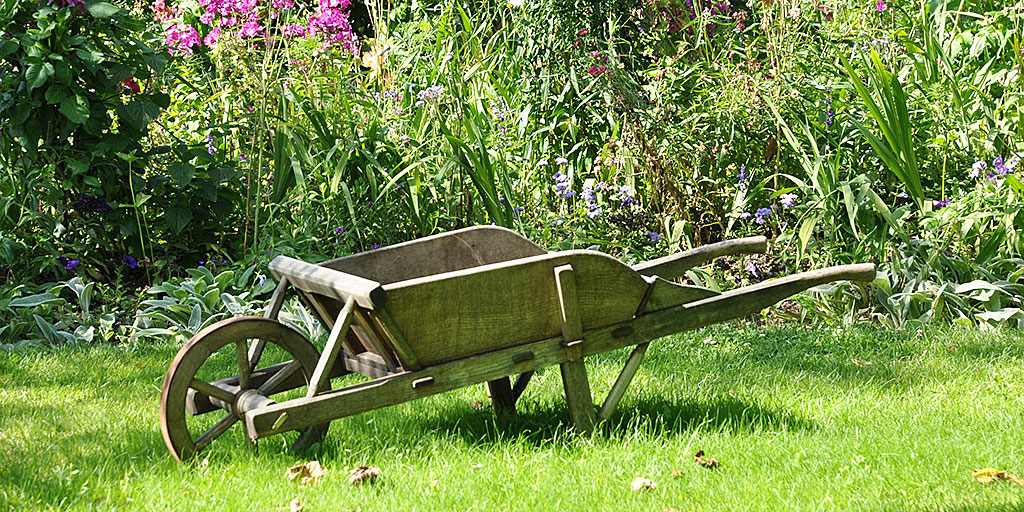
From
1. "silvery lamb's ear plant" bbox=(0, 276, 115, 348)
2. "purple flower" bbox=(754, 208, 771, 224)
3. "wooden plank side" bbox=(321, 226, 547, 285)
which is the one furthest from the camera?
"purple flower" bbox=(754, 208, 771, 224)

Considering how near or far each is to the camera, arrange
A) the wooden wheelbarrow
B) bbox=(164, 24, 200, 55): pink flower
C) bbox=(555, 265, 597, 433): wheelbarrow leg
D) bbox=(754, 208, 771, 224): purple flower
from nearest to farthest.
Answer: the wooden wheelbarrow, bbox=(555, 265, 597, 433): wheelbarrow leg, bbox=(754, 208, 771, 224): purple flower, bbox=(164, 24, 200, 55): pink flower

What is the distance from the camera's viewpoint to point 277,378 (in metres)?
2.98

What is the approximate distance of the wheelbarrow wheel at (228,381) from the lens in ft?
9.04

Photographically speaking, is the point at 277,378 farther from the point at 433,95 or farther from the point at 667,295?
the point at 433,95

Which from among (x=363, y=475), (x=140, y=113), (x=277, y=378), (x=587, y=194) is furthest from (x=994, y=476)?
(x=140, y=113)

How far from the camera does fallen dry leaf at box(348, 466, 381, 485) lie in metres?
2.73

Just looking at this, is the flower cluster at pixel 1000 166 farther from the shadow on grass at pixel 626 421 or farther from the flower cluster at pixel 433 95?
the flower cluster at pixel 433 95

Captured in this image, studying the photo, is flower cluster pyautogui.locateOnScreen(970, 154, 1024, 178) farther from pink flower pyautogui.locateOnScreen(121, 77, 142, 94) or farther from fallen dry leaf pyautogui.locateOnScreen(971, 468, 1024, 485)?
pink flower pyautogui.locateOnScreen(121, 77, 142, 94)

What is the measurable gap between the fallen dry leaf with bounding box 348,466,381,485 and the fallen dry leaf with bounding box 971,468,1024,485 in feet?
5.32

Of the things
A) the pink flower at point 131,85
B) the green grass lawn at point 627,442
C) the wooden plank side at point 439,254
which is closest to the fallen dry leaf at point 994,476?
the green grass lawn at point 627,442

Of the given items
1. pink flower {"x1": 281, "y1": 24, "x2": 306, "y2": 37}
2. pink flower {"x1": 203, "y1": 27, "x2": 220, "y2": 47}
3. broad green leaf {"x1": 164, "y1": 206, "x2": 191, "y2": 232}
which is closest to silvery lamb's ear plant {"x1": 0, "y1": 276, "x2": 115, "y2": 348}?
broad green leaf {"x1": 164, "y1": 206, "x2": 191, "y2": 232}

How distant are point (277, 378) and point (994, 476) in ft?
6.64

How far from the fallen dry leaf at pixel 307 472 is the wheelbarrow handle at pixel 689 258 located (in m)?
1.25

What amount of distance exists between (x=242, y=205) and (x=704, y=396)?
2853 mm
